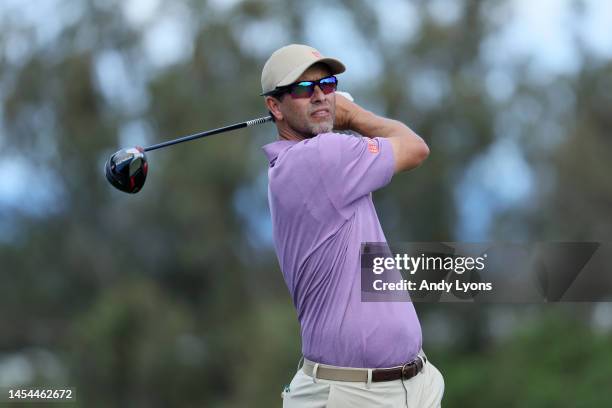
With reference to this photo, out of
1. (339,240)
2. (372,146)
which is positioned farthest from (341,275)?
(372,146)

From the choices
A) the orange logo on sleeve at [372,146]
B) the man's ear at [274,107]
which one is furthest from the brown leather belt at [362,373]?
the man's ear at [274,107]

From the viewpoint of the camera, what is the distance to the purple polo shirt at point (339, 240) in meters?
2.96

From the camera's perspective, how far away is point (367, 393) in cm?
297

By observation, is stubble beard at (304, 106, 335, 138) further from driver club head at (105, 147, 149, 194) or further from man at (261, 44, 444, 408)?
driver club head at (105, 147, 149, 194)

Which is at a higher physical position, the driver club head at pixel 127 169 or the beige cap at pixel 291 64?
the beige cap at pixel 291 64

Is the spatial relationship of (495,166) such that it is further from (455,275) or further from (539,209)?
(455,275)

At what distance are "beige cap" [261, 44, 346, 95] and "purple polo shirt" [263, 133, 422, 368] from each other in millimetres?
227

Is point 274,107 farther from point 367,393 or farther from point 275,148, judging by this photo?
point 367,393

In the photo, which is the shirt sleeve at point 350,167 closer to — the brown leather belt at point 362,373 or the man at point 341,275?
the man at point 341,275

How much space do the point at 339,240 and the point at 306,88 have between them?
0.48 metres

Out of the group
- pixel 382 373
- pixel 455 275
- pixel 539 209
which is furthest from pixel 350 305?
pixel 539 209

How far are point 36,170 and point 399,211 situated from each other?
19.1 feet

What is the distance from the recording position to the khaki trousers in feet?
9.75

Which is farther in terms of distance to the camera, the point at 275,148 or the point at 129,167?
the point at 129,167
